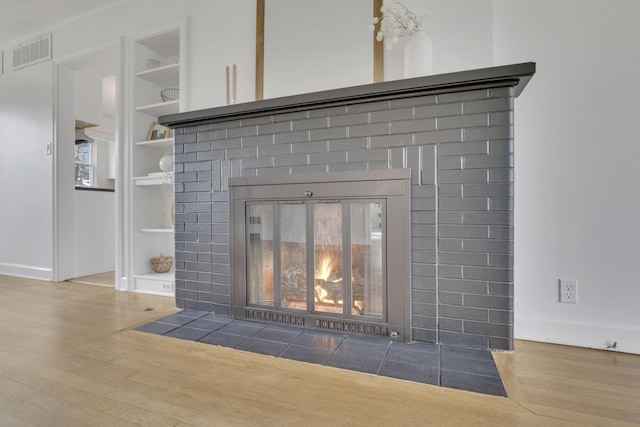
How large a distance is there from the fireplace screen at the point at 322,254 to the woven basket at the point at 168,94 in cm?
156

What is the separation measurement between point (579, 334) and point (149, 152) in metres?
3.25

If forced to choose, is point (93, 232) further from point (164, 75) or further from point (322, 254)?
point (322, 254)

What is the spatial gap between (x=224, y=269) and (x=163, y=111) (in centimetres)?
166

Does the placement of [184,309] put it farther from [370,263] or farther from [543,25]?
[543,25]

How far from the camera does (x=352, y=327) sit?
1.70 metres

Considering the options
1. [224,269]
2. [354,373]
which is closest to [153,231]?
[224,269]

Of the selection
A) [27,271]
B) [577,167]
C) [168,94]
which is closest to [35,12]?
[168,94]

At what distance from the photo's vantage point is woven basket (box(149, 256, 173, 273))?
2.81 meters

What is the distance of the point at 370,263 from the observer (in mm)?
1692

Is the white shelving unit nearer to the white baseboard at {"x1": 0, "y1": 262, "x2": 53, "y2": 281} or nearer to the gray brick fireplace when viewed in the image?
the white baseboard at {"x1": 0, "y1": 262, "x2": 53, "y2": 281}

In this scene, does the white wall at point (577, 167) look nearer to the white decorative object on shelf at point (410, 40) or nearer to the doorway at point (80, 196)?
the white decorative object on shelf at point (410, 40)

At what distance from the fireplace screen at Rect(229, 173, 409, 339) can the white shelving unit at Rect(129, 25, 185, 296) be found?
1030 mm

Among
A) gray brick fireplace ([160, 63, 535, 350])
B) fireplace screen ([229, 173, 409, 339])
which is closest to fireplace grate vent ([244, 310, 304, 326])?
fireplace screen ([229, 173, 409, 339])

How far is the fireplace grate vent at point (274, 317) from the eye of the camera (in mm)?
1824
